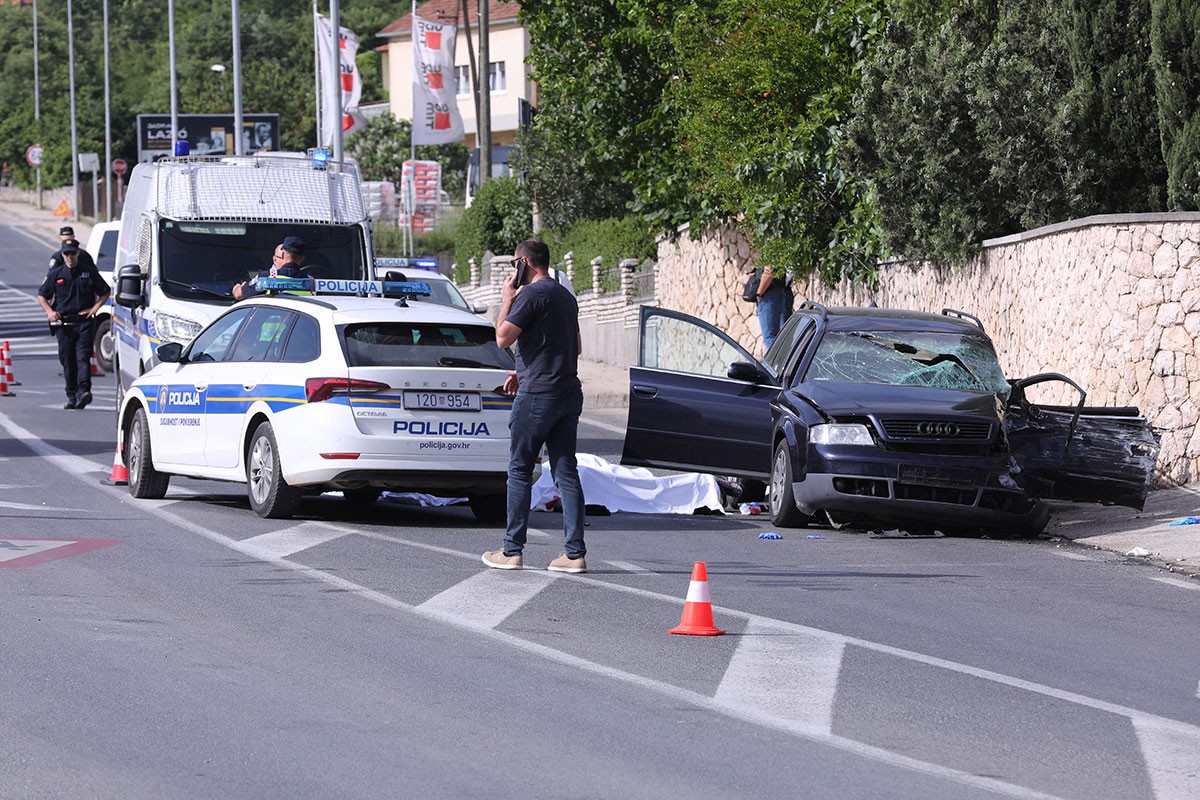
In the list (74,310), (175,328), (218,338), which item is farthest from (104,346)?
(218,338)

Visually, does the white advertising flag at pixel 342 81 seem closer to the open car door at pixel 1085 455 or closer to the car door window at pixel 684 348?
the car door window at pixel 684 348

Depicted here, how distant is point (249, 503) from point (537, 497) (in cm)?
222

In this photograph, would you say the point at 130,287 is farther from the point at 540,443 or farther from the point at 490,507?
the point at 540,443

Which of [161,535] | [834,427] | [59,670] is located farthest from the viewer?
[834,427]

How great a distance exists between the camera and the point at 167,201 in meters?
19.7

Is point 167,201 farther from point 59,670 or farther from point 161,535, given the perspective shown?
point 59,670

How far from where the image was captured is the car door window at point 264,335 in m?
13.9

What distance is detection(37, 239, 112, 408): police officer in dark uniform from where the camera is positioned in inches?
941

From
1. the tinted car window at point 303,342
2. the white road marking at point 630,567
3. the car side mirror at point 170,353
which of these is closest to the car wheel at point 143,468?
the car side mirror at point 170,353

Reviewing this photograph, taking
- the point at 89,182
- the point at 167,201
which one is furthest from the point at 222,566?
the point at 89,182

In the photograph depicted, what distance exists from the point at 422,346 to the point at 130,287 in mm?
6279

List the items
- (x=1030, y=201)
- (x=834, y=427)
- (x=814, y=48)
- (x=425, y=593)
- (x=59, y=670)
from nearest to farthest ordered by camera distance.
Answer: (x=59, y=670) → (x=425, y=593) → (x=834, y=427) → (x=1030, y=201) → (x=814, y=48)

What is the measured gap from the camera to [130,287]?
18641mm

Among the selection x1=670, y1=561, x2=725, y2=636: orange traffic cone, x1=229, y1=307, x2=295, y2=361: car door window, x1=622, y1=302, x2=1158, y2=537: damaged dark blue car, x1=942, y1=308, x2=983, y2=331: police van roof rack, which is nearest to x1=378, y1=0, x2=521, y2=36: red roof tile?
x1=942, y1=308, x2=983, y2=331: police van roof rack
